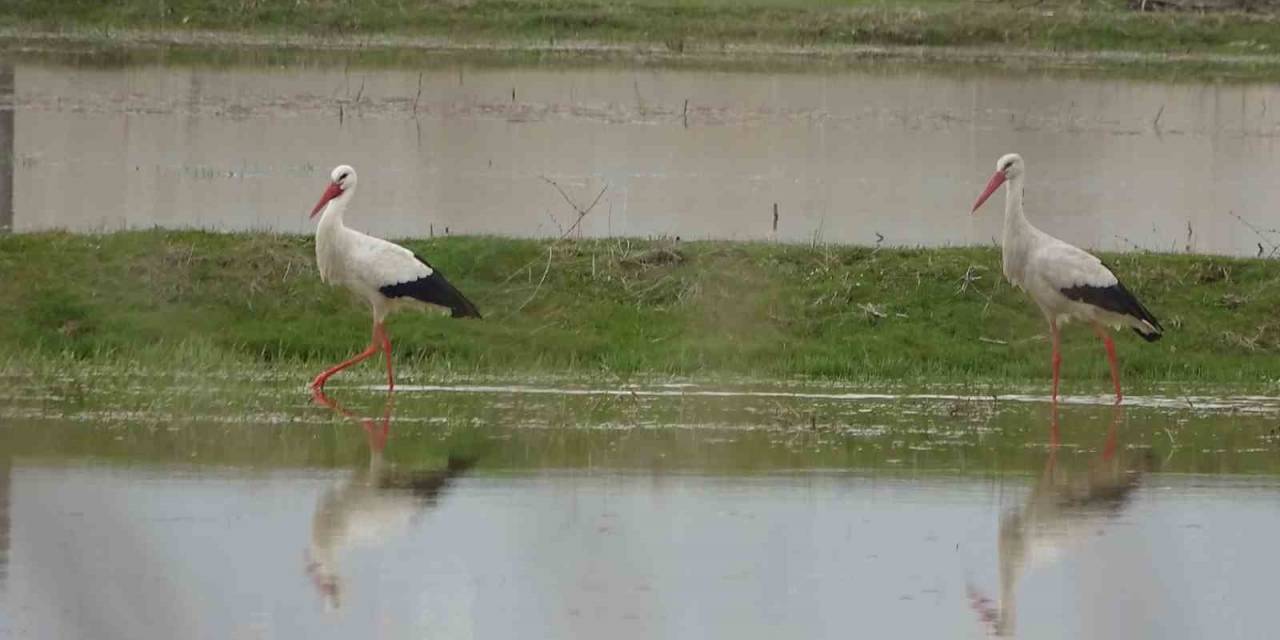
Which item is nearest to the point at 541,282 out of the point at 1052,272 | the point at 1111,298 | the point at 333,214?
the point at 333,214

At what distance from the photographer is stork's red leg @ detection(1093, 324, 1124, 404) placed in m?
13.2

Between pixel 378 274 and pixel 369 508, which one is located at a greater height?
pixel 378 274

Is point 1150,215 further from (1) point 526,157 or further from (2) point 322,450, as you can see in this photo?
(2) point 322,450

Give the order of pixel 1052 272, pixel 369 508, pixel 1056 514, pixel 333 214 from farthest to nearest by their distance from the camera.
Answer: pixel 333 214
pixel 1052 272
pixel 1056 514
pixel 369 508

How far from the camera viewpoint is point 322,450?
10.5 m

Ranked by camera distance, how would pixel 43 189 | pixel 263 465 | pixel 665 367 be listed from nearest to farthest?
pixel 263 465, pixel 665 367, pixel 43 189

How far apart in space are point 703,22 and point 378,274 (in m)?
26.0

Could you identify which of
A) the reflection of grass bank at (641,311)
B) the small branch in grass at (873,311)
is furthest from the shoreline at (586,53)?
the small branch in grass at (873,311)

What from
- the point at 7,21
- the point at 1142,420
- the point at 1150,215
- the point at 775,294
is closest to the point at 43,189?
the point at 775,294

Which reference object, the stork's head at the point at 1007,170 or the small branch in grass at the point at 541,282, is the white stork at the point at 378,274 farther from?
the stork's head at the point at 1007,170

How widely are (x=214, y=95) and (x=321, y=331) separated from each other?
15.1 meters

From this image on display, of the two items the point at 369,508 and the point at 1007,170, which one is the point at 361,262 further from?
the point at 369,508

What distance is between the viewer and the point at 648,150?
82.5 feet

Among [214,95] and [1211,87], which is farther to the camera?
[1211,87]
